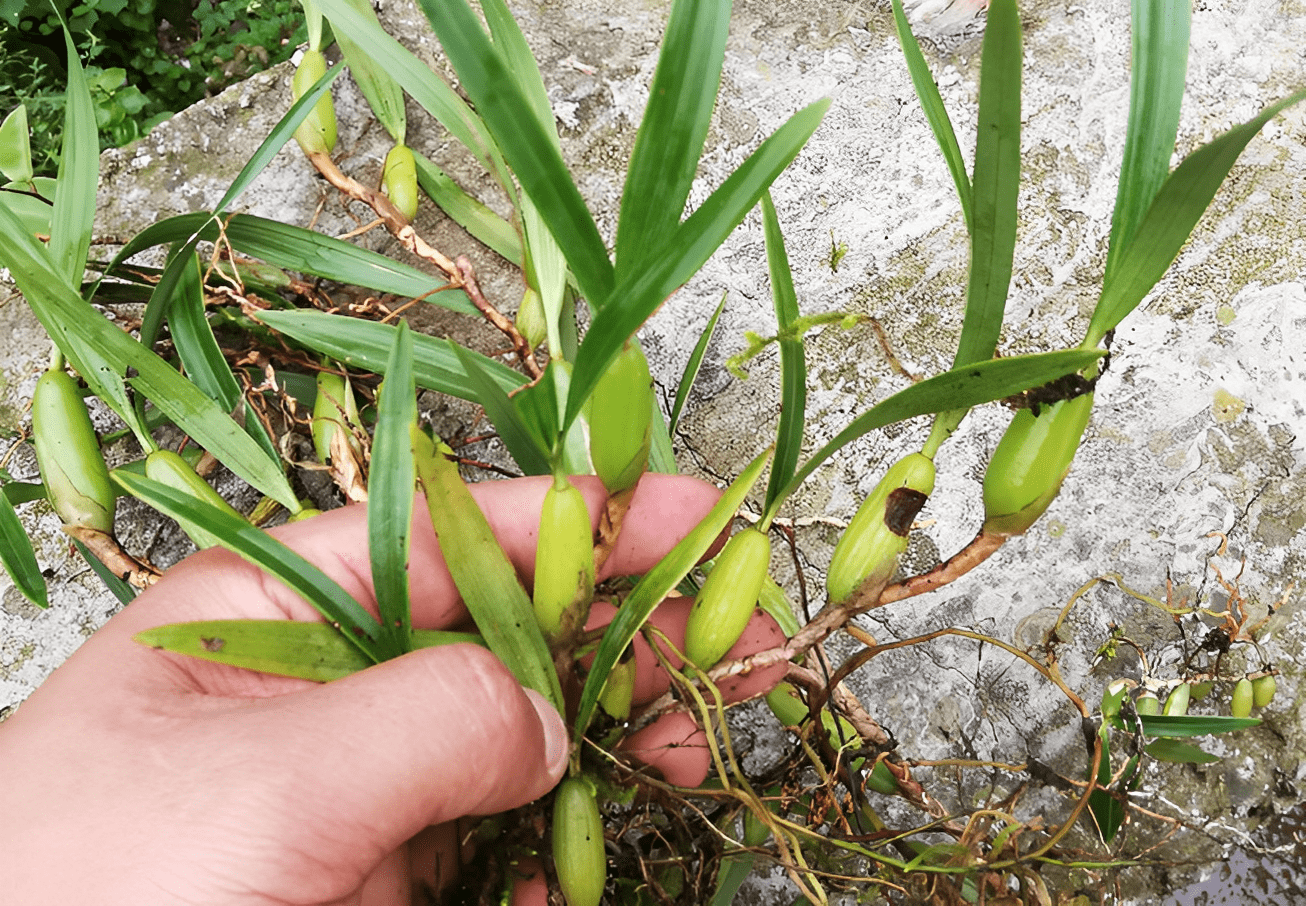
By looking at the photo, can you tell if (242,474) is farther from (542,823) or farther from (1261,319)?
(1261,319)

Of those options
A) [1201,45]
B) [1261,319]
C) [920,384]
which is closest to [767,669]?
[920,384]

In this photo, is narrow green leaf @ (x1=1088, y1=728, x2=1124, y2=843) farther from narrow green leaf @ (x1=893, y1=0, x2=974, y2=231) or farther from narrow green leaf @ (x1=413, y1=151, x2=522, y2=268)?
narrow green leaf @ (x1=413, y1=151, x2=522, y2=268)

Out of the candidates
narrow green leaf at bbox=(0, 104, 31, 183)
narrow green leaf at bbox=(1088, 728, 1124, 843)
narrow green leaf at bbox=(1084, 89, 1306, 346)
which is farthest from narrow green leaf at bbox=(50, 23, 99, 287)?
narrow green leaf at bbox=(1088, 728, 1124, 843)

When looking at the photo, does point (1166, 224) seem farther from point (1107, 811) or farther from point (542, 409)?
point (1107, 811)

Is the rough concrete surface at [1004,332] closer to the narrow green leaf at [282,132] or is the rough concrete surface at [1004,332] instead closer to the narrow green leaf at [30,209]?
the narrow green leaf at [30,209]

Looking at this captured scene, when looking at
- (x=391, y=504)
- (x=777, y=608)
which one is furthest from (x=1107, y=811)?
(x=391, y=504)

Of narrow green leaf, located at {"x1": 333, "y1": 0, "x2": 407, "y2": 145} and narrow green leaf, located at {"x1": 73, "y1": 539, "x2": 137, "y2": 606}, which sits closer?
narrow green leaf, located at {"x1": 73, "y1": 539, "x2": 137, "y2": 606}
